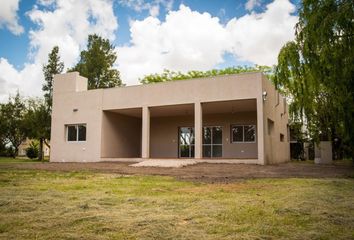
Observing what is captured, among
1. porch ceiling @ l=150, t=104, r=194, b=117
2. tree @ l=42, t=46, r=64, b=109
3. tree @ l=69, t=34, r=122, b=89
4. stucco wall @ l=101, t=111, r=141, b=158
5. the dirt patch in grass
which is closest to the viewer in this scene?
the dirt patch in grass

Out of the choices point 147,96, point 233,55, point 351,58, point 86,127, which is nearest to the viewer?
point 351,58

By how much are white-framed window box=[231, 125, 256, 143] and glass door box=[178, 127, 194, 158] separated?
9.59 ft

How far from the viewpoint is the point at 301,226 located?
292cm

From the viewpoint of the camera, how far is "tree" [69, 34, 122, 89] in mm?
36619

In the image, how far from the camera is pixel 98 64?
36.8 m

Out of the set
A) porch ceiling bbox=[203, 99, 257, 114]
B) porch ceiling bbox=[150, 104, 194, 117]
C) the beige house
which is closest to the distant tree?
the beige house

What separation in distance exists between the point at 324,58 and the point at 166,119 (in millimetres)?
15166

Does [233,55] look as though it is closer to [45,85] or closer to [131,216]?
[45,85]

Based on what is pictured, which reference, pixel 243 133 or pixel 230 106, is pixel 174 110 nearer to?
pixel 230 106

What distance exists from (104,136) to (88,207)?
1437 cm

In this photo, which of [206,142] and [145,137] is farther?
[206,142]

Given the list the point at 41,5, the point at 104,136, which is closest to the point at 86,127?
the point at 104,136

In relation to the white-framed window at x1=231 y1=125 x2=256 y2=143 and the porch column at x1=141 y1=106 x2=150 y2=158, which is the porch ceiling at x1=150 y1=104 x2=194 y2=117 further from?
the white-framed window at x1=231 y1=125 x2=256 y2=143

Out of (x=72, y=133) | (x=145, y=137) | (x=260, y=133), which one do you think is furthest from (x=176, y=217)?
(x=72, y=133)
